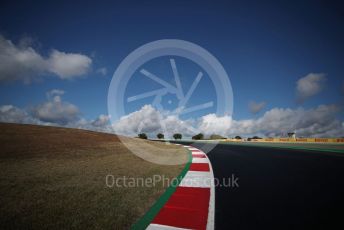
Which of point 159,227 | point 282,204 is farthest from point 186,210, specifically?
point 282,204

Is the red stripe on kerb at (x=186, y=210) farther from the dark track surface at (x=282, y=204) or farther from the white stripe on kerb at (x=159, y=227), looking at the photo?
the dark track surface at (x=282, y=204)

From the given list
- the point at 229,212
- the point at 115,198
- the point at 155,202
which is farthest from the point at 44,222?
the point at 229,212

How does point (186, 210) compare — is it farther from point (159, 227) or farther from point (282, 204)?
point (282, 204)

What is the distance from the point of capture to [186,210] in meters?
3.22

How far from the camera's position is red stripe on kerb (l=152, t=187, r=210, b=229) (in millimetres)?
2736

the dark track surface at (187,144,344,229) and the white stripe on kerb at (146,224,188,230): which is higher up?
the dark track surface at (187,144,344,229)

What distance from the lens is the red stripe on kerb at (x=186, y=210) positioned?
8.98 feet

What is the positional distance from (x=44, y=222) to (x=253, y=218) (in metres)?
2.94

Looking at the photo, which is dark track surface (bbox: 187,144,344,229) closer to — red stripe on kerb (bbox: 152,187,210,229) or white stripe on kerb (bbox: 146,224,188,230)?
red stripe on kerb (bbox: 152,187,210,229)

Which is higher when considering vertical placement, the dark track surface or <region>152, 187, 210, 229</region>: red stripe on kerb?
the dark track surface

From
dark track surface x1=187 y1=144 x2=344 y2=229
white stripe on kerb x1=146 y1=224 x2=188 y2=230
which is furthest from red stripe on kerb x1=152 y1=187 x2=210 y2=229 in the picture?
dark track surface x1=187 y1=144 x2=344 y2=229

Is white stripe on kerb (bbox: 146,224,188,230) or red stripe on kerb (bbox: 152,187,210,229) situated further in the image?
red stripe on kerb (bbox: 152,187,210,229)

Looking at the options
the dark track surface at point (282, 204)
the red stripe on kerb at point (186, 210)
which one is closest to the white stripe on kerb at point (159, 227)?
the red stripe on kerb at point (186, 210)

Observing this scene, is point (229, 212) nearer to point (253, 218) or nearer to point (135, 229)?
point (253, 218)
